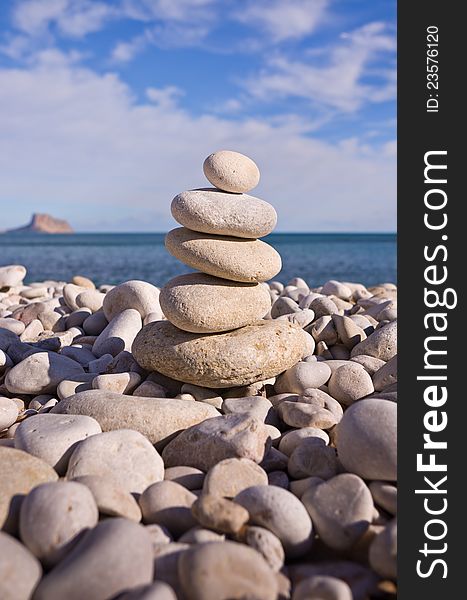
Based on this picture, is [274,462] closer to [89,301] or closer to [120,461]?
[120,461]

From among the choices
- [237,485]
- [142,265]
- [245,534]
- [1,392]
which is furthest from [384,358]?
[142,265]

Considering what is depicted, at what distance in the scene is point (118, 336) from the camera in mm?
5621

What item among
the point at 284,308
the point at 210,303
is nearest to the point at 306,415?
the point at 210,303

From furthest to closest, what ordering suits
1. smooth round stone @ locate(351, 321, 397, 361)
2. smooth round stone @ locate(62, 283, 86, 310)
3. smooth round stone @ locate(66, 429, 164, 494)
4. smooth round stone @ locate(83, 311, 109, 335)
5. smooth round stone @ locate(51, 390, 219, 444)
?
smooth round stone @ locate(62, 283, 86, 310) → smooth round stone @ locate(83, 311, 109, 335) → smooth round stone @ locate(351, 321, 397, 361) → smooth round stone @ locate(51, 390, 219, 444) → smooth round stone @ locate(66, 429, 164, 494)

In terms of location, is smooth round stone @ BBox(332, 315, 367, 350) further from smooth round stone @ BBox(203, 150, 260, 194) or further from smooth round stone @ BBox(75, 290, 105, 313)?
smooth round stone @ BBox(75, 290, 105, 313)

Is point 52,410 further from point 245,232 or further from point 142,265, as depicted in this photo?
point 142,265

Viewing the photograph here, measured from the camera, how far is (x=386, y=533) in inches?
94.3

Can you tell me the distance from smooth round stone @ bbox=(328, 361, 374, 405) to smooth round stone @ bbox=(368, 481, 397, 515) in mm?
1493

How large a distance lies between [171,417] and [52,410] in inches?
35.9

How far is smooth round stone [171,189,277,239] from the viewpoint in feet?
14.0

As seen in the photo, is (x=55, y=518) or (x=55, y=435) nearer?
(x=55, y=518)

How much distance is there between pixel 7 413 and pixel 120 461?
1360 mm

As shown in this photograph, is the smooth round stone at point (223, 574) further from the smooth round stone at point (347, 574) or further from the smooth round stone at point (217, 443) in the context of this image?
the smooth round stone at point (217, 443)

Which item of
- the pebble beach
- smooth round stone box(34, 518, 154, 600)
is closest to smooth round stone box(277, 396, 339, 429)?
the pebble beach
